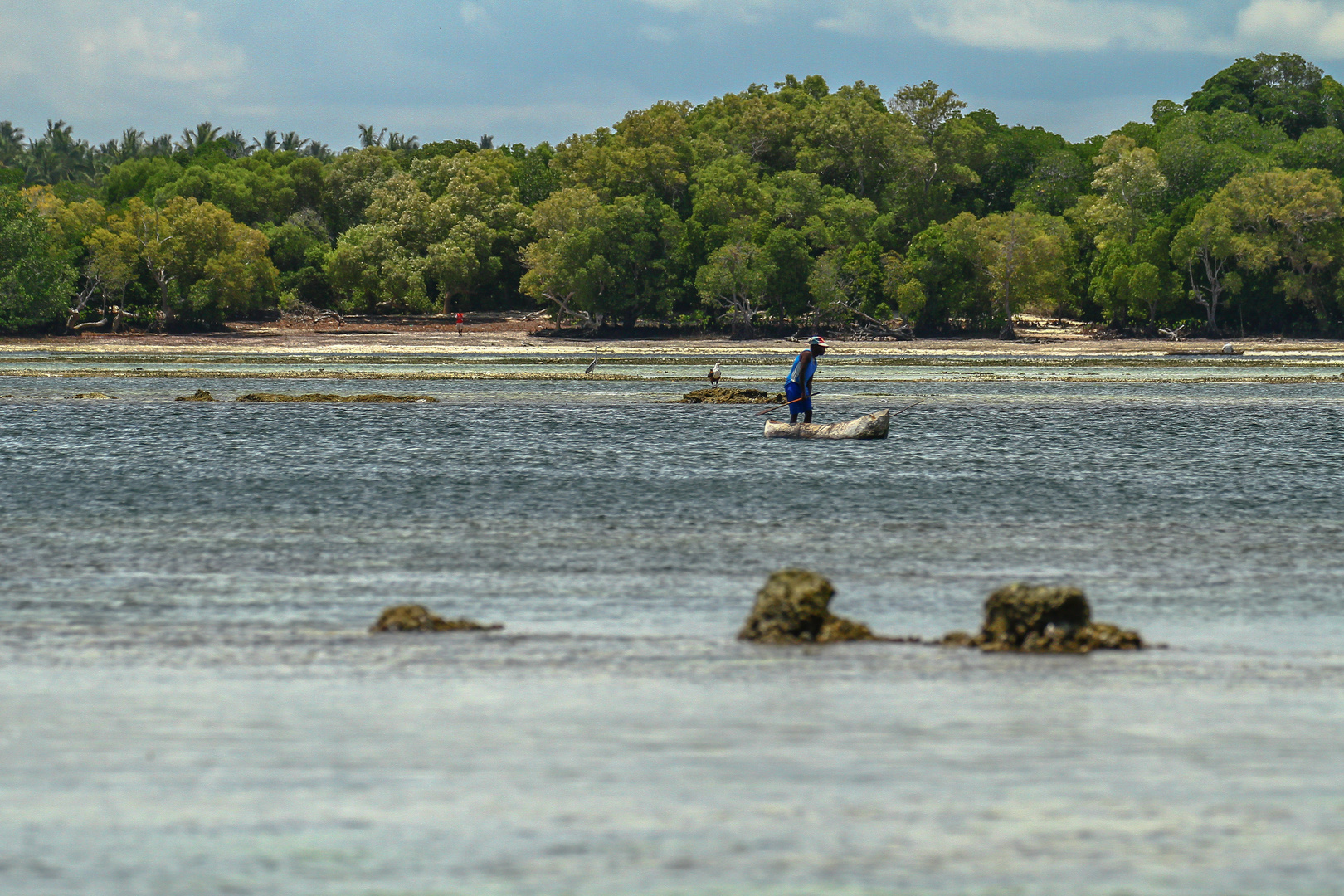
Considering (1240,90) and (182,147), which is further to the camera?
(182,147)

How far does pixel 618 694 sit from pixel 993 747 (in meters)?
A: 2.86

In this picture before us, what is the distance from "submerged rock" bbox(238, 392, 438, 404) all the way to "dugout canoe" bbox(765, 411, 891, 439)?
59.4 feet

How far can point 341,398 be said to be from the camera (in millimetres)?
53875

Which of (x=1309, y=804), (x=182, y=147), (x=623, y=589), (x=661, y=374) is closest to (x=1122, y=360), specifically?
(x=661, y=374)

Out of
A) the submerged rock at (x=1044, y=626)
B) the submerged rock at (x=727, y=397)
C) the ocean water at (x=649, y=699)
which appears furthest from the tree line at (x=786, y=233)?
the submerged rock at (x=1044, y=626)

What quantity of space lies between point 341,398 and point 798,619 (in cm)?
4386

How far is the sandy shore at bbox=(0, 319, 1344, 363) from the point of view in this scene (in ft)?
303

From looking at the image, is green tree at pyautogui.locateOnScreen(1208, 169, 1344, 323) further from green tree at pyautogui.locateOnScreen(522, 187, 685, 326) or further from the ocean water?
the ocean water

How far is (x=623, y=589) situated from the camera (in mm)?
15297

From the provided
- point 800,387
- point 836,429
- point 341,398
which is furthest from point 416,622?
point 341,398

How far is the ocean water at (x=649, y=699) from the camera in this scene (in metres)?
7.23

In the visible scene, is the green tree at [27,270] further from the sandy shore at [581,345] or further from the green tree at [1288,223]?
the green tree at [1288,223]

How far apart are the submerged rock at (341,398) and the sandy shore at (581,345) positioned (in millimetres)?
34713

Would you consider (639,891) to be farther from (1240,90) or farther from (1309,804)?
(1240,90)
